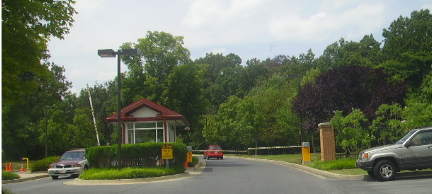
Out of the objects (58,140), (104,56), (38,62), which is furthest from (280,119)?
(38,62)

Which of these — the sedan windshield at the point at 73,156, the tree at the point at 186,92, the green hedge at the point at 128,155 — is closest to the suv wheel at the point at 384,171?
the green hedge at the point at 128,155

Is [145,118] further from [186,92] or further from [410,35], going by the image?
[410,35]

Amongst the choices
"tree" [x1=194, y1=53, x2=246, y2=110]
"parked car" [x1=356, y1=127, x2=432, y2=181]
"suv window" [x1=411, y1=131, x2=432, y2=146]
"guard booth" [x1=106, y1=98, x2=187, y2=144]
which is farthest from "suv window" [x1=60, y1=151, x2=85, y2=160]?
"tree" [x1=194, y1=53, x2=246, y2=110]

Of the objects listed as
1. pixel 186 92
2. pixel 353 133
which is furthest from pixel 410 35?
pixel 353 133

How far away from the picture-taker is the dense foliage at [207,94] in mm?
13047

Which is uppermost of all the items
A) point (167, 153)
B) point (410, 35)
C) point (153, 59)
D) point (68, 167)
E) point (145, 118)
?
point (410, 35)

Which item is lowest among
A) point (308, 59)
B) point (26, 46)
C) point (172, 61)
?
point (26, 46)

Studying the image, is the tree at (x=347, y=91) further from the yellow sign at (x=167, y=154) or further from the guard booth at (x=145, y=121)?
the yellow sign at (x=167, y=154)

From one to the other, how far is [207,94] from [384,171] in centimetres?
3480

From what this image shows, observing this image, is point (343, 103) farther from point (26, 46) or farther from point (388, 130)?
point (26, 46)

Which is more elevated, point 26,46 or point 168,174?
point 26,46

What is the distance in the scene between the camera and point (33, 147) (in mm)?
55469

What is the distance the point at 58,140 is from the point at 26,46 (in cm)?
3457

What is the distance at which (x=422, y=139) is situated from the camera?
59.5 feet
